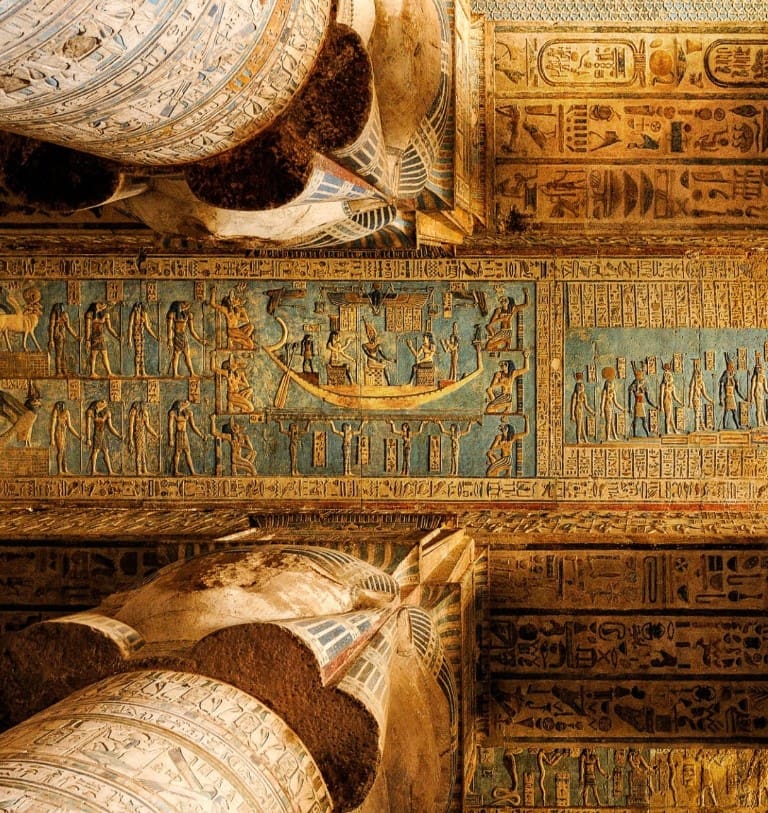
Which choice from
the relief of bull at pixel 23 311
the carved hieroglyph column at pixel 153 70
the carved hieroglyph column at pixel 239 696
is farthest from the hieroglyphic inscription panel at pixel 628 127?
the relief of bull at pixel 23 311

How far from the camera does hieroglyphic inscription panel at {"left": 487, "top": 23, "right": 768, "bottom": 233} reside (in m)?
5.42

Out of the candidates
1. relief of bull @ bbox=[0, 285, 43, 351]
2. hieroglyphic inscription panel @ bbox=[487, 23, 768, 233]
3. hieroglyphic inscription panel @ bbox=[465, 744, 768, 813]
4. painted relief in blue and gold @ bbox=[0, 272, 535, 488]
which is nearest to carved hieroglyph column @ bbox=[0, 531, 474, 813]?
hieroglyphic inscription panel @ bbox=[465, 744, 768, 813]

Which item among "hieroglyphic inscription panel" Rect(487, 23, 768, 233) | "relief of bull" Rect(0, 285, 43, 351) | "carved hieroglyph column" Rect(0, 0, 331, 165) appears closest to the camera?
"carved hieroglyph column" Rect(0, 0, 331, 165)

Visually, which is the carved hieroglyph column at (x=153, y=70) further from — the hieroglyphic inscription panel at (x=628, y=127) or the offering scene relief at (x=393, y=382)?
the offering scene relief at (x=393, y=382)

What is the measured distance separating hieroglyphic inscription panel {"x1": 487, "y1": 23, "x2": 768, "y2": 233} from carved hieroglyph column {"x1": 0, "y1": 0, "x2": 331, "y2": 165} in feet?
9.23

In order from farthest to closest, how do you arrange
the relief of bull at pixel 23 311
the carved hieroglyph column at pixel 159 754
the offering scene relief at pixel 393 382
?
the relief of bull at pixel 23 311
the offering scene relief at pixel 393 382
the carved hieroglyph column at pixel 159 754

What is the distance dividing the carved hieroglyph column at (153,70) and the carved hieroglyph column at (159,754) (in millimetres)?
1528

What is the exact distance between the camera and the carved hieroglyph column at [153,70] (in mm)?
1908

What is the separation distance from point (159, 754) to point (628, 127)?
4.78 meters

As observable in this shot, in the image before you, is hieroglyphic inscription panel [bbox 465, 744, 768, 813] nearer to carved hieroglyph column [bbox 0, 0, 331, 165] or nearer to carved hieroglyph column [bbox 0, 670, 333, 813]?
carved hieroglyph column [bbox 0, 670, 333, 813]

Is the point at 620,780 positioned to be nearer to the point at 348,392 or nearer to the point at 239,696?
the point at 348,392

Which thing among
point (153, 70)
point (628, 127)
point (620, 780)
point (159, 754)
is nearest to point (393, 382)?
point (628, 127)

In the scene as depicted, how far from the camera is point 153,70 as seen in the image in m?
2.22

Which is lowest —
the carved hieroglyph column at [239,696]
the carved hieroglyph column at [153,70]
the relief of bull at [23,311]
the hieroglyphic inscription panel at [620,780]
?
the hieroglyphic inscription panel at [620,780]
